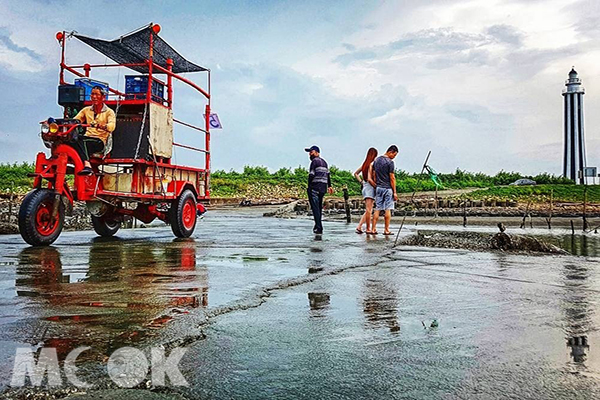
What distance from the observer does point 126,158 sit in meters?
10.3

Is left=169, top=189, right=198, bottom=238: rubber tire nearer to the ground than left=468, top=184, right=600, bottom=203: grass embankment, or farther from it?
nearer to the ground

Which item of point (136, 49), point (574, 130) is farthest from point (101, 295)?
point (574, 130)

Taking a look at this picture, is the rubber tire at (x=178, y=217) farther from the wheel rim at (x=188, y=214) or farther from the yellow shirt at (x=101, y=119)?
the yellow shirt at (x=101, y=119)

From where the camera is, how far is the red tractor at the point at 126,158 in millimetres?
8906

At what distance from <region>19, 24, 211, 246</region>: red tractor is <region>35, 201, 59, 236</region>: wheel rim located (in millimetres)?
14

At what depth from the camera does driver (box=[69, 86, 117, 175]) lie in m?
9.31

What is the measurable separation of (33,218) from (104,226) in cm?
269

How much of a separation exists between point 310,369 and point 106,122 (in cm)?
791

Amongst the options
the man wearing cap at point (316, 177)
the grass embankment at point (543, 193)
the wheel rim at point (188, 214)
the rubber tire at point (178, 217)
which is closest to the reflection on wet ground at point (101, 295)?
the rubber tire at point (178, 217)

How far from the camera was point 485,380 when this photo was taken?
2465 mm

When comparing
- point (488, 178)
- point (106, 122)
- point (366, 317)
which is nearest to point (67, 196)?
point (106, 122)

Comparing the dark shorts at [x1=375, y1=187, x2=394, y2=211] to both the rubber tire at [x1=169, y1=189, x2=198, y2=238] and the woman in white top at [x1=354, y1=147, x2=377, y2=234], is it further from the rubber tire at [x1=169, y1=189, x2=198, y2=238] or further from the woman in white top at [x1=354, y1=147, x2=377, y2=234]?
the rubber tire at [x1=169, y1=189, x2=198, y2=238]

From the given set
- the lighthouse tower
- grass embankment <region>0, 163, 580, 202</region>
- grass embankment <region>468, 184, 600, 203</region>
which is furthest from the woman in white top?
the lighthouse tower

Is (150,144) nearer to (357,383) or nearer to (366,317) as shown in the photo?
(366,317)
